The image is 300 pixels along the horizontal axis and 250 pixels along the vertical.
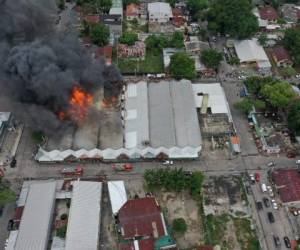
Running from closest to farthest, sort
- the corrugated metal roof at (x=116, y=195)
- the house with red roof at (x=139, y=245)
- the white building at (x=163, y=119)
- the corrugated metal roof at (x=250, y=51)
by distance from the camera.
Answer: the house with red roof at (x=139, y=245), the corrugated metal roof at (x=116, y=195), the white building at (x=163, y=119), the corrugated metal roof at (x=250, y=51)

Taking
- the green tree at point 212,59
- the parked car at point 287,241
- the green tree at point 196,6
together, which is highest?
the green tree at point 196,6

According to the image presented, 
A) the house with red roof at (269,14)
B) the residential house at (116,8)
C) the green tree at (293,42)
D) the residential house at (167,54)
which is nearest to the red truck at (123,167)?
the residential house at (167,54)

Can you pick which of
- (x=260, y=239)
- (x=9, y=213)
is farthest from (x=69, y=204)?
(x=260, y=239)

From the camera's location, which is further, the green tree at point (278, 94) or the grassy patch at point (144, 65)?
the grassy patch at point (144, 65)

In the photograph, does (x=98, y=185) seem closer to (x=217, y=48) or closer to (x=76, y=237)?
(x=76, y=237)

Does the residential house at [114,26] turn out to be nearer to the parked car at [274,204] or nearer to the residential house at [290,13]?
the residential house at [290,13]

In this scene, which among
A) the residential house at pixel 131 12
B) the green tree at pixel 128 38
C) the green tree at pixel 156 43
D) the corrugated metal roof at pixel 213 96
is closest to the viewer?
the corrugated metal roof at pixel 213 96

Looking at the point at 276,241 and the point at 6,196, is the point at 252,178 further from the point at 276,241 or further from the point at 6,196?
the point at 6,196
